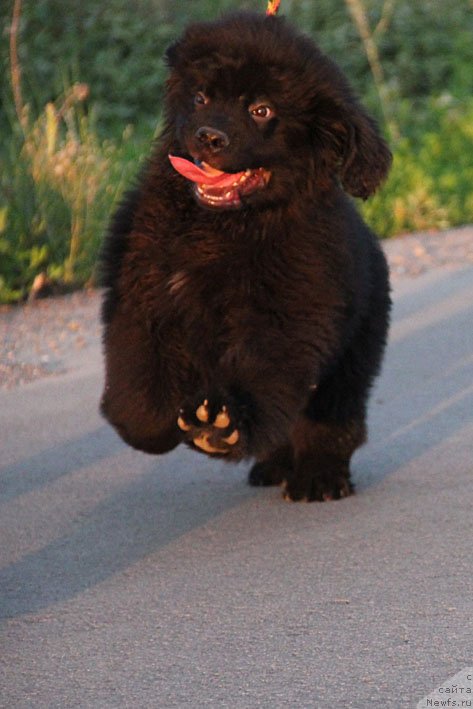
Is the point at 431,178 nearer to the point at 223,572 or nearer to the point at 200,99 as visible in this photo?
the point at 200,99

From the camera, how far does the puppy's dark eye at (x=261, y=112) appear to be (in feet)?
14.6

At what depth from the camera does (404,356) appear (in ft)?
24.5

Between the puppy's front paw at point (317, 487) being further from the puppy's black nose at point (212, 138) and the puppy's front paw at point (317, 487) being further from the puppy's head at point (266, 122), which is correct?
the puppy's black nose at point (212, 138)

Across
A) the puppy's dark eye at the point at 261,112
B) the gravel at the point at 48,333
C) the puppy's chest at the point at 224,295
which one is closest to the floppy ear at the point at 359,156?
the puppy's dark eye at the point at 261,112

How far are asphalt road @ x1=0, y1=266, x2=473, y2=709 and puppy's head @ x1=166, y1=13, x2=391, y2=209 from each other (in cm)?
103

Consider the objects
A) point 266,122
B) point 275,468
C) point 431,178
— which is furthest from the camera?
point 431,178

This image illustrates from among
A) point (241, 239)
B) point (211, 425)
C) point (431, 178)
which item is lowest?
point (431, 178)

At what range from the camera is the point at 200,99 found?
455 cm

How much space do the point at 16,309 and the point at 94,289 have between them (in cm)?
59

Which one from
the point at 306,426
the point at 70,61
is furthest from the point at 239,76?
the point at 70,61

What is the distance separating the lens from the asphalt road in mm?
3416

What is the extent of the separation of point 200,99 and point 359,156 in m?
0.50

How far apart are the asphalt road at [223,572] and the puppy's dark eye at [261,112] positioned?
4.09 feet

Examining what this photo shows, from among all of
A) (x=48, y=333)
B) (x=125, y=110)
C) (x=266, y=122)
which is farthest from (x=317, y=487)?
(x=125, y=110)
